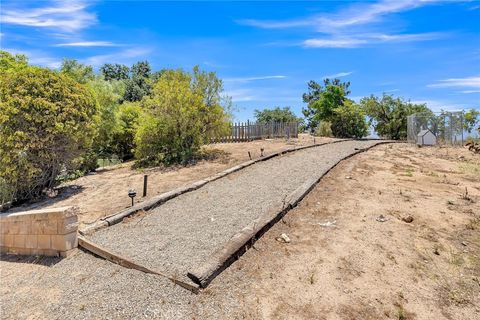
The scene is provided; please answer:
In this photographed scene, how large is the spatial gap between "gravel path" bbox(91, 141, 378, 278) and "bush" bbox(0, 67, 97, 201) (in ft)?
13.8

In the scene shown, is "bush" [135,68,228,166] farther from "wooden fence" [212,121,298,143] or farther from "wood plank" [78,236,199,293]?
"wood plank" [78,236,199,293]

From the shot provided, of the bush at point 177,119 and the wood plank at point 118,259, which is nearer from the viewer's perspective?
the wood plank at point 118,259

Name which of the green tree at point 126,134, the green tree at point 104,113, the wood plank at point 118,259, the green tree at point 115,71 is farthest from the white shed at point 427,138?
the green tree at point 115,71

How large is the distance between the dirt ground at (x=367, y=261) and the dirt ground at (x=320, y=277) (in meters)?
0.01

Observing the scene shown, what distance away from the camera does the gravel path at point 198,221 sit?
15.8 feet

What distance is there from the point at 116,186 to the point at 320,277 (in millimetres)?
7366

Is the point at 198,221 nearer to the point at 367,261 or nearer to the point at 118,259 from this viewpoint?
the point at 118,259

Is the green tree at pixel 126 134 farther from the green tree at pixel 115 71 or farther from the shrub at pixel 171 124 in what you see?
the green tree at pixel 115 71

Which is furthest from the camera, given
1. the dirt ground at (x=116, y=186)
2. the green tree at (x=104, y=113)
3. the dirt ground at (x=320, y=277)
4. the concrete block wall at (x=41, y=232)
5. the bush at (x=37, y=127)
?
the green tree at (x=104, y=113)

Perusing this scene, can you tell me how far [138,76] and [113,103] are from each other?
2589 cm

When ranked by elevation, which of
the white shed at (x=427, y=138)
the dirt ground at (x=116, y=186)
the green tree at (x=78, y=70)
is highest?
the green tree at (x=78, y=70)

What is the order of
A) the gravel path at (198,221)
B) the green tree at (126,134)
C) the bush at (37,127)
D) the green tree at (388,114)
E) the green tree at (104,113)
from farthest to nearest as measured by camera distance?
1. the green tree at (388,114)
2. the green tree at (126,134)
3. the green tree at (104,113)
4. the bush at (37,127)
5. the gravel path at (198,221)

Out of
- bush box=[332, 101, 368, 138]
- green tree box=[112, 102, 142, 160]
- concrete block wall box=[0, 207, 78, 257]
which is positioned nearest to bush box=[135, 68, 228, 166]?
green tree box=[112, 102, 142, 160]

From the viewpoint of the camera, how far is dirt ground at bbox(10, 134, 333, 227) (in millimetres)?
7663
